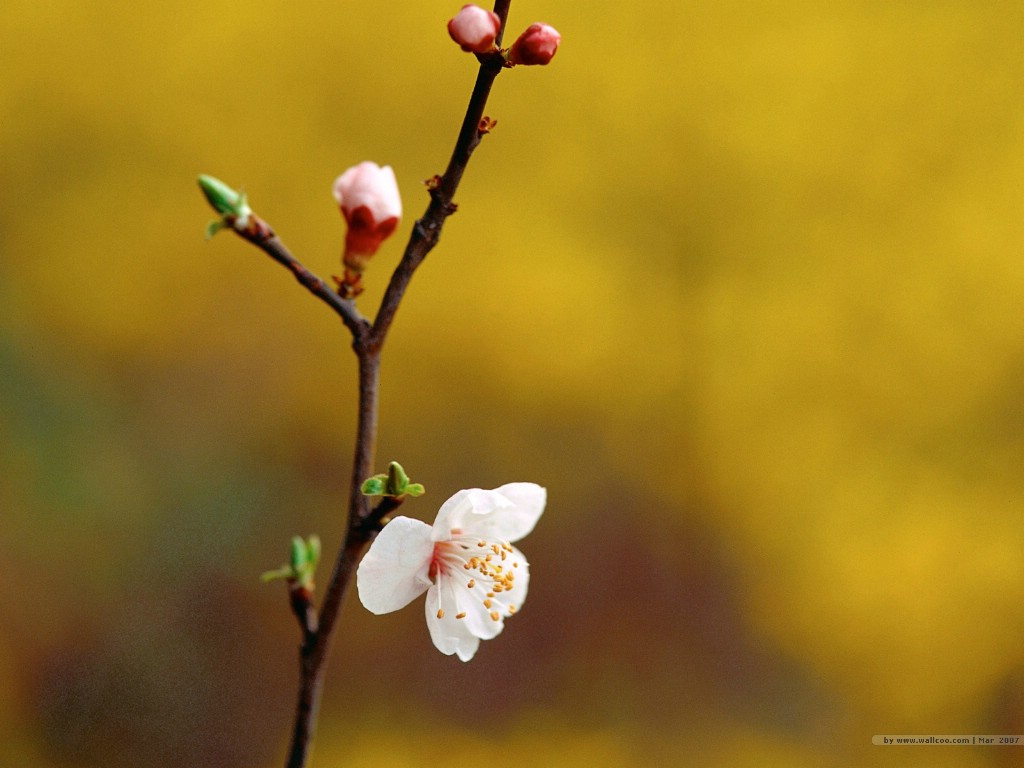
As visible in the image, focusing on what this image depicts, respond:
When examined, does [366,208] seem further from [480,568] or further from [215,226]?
[480,568]

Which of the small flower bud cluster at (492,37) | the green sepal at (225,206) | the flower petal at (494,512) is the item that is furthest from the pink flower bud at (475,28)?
the flower petal at (494,512)

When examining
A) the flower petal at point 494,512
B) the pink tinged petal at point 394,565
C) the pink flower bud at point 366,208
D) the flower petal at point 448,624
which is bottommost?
the flower petal at point 448,624

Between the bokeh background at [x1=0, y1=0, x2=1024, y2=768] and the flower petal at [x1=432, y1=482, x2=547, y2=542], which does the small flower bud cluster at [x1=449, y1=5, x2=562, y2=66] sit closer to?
the flower petal at [x1=432, y1=482, x2=547, y2=542]

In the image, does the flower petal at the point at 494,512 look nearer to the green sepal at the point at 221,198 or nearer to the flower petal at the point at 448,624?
the flower petal at the point at 448,624

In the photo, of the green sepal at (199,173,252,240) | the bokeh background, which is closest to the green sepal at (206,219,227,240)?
the green sepal at (199,173,252,240)

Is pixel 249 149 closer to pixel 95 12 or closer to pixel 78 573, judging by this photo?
pixel 95 12

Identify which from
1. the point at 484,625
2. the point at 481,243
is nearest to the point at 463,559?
the point at 484,625
